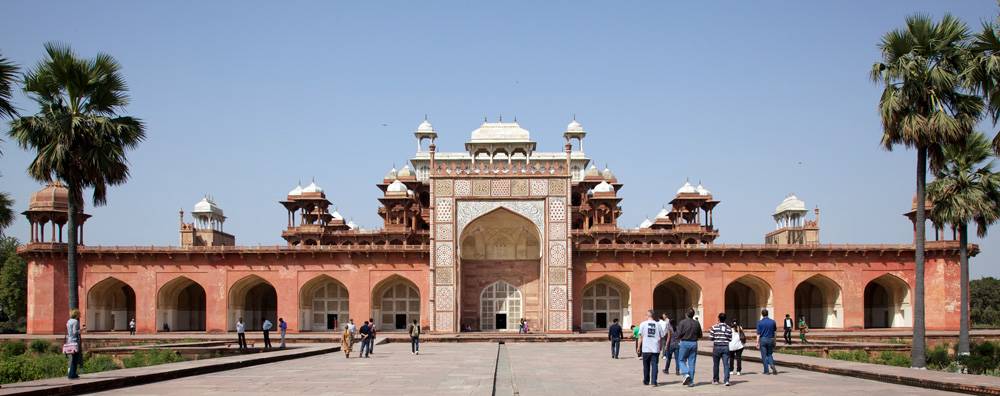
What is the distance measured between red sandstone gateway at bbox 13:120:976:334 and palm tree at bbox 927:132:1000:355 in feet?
46.3

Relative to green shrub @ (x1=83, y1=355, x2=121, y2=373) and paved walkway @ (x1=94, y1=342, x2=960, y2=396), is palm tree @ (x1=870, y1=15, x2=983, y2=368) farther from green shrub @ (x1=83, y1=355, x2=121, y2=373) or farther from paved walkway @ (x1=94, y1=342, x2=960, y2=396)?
green shrub @ (x1=83, y1=355, x2=121, y2=373)

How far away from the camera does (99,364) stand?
67.4 feet

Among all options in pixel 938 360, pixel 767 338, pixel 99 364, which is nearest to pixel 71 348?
pixel 99 364

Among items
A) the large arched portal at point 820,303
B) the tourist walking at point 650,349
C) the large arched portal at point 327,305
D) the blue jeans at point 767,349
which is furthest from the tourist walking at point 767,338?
the large arched portal at point 327,305

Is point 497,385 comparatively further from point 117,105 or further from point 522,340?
point 522,340

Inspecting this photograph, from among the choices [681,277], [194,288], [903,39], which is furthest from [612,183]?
[903,39]

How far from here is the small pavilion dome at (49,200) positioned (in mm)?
40875

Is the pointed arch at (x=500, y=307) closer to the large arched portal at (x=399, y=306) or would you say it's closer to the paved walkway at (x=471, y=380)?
the large arched portal at (x=399, y=306)

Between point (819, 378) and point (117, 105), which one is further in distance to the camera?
point (117, 105)

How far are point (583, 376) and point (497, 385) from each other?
7.10 ft

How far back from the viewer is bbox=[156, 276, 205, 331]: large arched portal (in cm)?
4091

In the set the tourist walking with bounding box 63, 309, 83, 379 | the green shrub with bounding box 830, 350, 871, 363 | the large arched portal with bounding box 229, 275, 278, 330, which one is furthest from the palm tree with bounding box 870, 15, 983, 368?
the large arched portal with bounding box 229, 275, 278, 330

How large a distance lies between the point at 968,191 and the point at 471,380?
17.0 m

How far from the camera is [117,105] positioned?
22453mm
